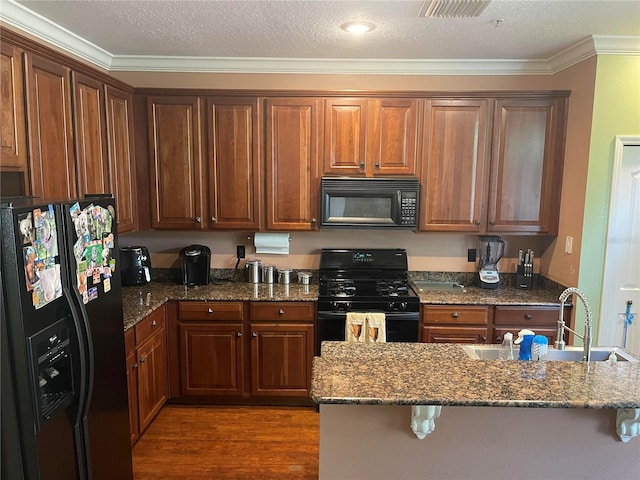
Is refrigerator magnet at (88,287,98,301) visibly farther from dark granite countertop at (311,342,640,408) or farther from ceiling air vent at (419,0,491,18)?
ceiling air vent at (419,0,491,18)

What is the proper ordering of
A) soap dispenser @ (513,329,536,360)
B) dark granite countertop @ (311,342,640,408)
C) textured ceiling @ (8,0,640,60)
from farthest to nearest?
textured ceiling @ (8,0,640,60)
soap dispenser @ (513,329,536,360)
dark granite countertop @ (311,342,640,408)

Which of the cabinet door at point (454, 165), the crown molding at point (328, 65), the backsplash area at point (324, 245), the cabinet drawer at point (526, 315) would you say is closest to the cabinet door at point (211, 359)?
the backsplash area at point (324, 245)

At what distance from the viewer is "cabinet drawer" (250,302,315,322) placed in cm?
317

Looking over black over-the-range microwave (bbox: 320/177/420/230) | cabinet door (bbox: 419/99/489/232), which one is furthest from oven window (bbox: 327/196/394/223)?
cabinet door (bbox: 419/99/489/232)

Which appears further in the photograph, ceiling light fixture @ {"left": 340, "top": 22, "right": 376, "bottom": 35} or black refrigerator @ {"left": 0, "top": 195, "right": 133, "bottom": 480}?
ceiling light fixture @ {"left": 340, "top": 22, "right": 376, "bottom": 35}

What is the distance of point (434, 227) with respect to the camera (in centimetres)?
335

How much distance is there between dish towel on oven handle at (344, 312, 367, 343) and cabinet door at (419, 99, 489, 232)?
842mm

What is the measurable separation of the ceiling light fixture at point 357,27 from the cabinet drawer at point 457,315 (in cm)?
189

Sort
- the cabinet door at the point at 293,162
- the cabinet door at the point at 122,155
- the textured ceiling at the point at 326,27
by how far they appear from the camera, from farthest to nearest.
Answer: the cabinet door at the point at 293,162 → the cabinet door at the point at 122,155 → the textured ceiling at the point at 326,27

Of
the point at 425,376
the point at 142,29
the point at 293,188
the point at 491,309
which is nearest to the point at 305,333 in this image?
the point at 293,188

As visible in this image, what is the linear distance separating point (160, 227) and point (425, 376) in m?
2.50

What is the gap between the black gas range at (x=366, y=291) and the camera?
315 centimetres

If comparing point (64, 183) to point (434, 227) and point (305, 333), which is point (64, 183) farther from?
point (434, 227)

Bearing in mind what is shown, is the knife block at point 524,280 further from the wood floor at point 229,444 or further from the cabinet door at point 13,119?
the cabinet door at point 13,119
